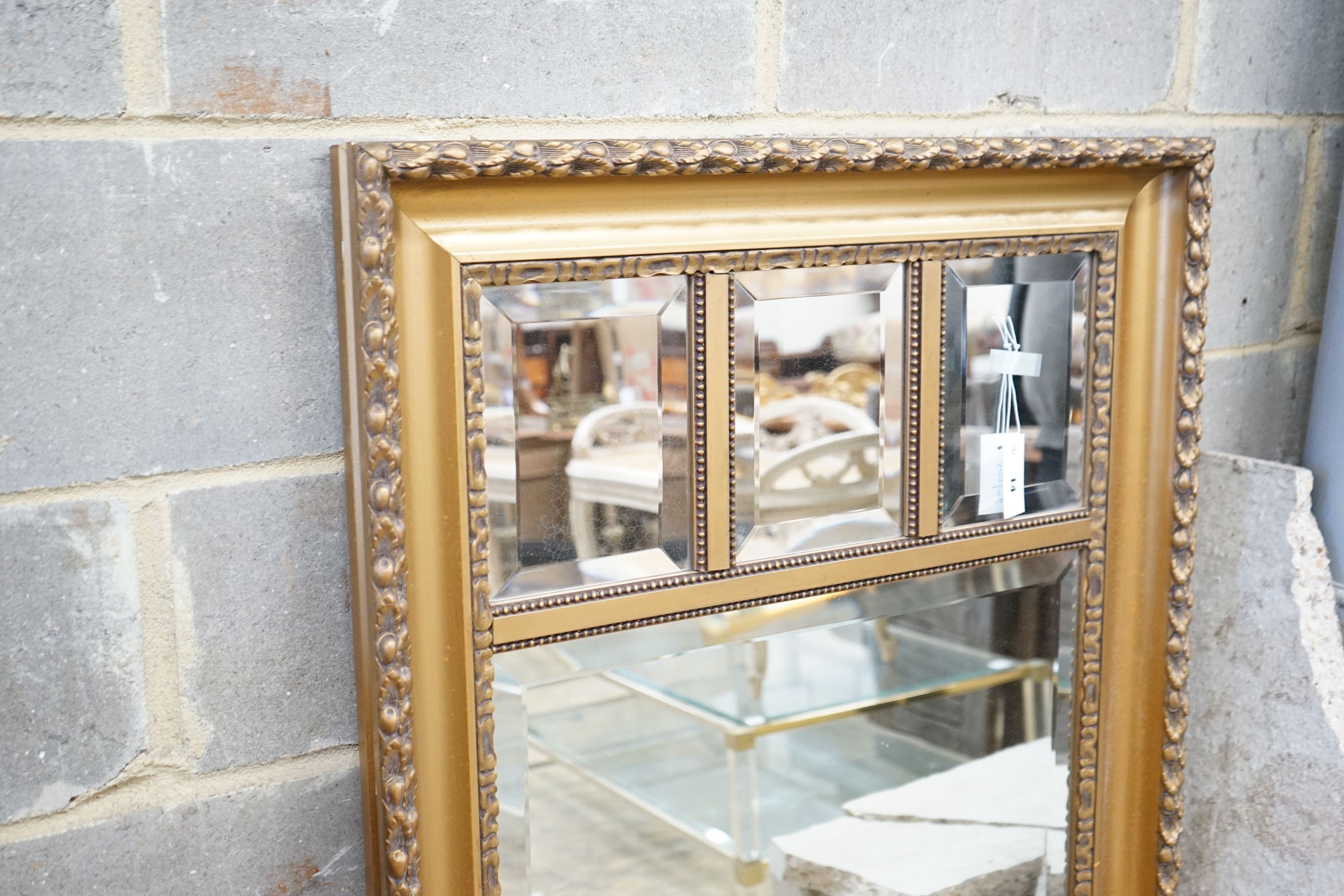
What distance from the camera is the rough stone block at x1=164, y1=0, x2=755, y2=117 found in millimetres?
701

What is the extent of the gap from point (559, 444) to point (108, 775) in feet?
1.17

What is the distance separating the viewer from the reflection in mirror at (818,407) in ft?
2.81

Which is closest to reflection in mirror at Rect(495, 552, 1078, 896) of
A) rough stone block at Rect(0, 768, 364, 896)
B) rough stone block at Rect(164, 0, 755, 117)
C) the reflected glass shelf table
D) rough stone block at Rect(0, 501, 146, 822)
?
the reflected glass shelf table

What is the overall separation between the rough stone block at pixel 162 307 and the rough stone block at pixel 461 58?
4cm

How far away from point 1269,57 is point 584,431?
81 centimetres

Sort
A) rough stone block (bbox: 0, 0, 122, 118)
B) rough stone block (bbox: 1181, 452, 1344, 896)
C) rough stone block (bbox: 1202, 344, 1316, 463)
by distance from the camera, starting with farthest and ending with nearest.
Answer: rough stone block (bbox: 1202, 344, 1316, 463) → rough stone block (bbox: 1181, 452, 1344, 896) → rough stone block (bbox: 0, 0, 122, 118)

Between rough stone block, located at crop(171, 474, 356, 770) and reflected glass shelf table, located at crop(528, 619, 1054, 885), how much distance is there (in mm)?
151

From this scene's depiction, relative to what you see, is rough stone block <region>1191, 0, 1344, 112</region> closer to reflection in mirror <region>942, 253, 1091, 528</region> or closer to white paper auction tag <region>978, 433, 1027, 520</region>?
reflection in mirror <region>942, 253, 1091, 528</region>

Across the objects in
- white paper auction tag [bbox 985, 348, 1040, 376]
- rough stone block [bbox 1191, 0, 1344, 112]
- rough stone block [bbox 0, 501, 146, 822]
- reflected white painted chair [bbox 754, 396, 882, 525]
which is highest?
rough stone block [bbox 1191, 0, 1344, 112]

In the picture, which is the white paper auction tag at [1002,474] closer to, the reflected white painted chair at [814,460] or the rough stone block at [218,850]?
the reflected white painted chair at [814,460]

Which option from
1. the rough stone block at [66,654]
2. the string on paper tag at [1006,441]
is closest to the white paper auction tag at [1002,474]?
the string on paper tag at [1006,441]

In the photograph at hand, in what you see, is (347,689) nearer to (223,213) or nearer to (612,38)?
(223,213)

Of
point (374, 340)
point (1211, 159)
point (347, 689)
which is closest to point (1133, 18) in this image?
point (1211, 159)

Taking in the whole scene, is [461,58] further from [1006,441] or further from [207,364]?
[1006,441]
